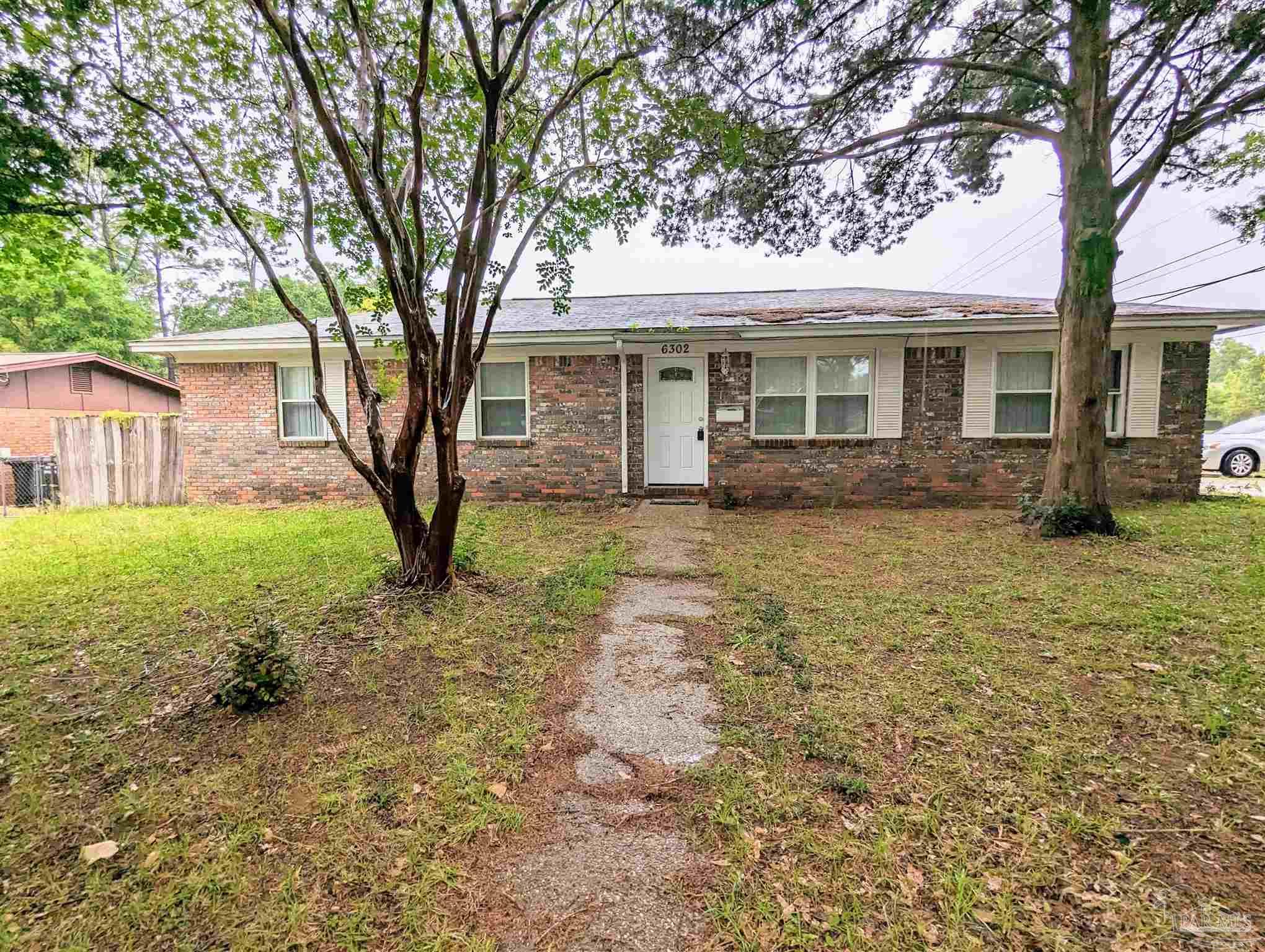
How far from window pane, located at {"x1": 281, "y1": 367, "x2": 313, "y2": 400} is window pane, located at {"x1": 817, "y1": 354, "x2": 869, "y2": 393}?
8464 millimetres

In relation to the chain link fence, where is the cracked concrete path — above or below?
below

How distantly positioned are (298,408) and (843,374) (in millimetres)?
9128

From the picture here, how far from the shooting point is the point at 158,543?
6418mm

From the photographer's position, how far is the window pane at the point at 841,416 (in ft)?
28.3

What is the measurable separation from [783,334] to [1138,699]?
617cm

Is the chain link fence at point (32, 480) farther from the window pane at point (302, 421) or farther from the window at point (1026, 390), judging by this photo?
the window at point (1026, 390)

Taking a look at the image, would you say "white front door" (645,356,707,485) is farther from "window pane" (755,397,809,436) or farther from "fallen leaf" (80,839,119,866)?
"fallen leaf" (80,839,119,866)

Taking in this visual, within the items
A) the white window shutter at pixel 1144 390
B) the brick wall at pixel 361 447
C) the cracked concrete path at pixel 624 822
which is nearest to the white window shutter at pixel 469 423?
the brick wall at pixel 361 447

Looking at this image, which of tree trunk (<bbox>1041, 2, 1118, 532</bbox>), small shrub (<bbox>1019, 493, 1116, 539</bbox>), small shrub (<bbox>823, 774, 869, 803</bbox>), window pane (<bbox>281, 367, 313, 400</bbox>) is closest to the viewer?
small shrub (<bbox>823, 774, 869, 803</bbox>)

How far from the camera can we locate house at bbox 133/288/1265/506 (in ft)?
26.6

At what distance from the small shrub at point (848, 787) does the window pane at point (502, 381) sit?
778 centimetres

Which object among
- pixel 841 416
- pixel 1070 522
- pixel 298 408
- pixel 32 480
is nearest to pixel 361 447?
pixel 298 408

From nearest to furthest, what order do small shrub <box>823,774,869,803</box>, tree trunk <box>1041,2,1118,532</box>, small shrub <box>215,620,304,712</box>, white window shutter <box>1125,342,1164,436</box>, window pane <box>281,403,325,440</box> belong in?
small shrub <box>823,774,869,803</box> < small shrub <box>215,620,304,712</box> < tree trunk <box>1041,2,1118,532</box> < white window shutter <box>1125,342,1164,436</box> < window pane <box>281,403,325,440</box>

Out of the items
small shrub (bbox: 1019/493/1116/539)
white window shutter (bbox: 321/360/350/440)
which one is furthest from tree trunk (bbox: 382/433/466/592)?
small shrub (bbox: 1019/493/1116/539)
